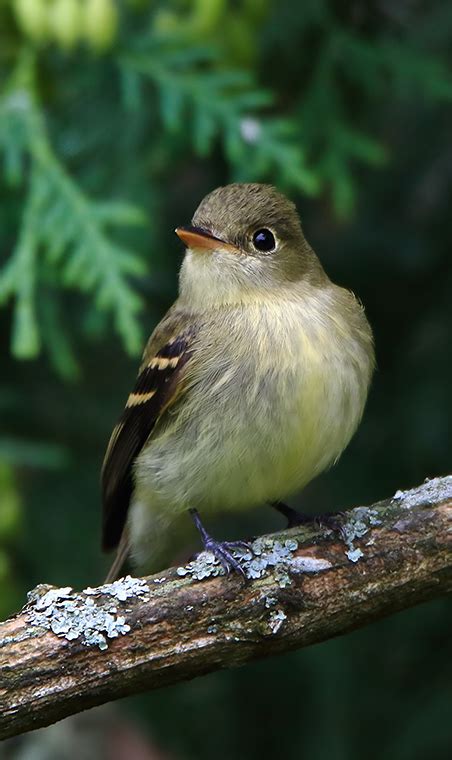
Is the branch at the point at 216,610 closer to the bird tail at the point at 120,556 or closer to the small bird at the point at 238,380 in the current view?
the small bird at the point at 238,380

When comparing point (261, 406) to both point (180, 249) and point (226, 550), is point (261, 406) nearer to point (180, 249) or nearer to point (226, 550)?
point (226, 550)

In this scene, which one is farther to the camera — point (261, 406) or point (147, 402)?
point (147, 402)

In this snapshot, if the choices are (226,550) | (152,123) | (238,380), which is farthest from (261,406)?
(152,123)

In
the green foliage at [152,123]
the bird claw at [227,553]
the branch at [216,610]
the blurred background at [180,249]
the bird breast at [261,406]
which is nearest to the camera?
the branch at [216,610]

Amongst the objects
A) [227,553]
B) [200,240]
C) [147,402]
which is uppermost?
[200,240]

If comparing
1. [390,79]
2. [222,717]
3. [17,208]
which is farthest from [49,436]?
[390,79]

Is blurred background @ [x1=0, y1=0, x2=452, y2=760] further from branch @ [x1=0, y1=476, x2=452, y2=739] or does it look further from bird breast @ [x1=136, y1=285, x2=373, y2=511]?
branch @ [x1=0, y1=476, x2=452, y2=739]

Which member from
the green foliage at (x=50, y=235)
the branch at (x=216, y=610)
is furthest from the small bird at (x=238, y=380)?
the green foliage at (x=50, y=235)

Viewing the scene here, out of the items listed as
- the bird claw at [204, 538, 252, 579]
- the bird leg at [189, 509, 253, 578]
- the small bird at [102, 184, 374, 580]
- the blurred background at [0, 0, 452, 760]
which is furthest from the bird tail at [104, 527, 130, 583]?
the bird claw at [204, 538, 252, 579]
